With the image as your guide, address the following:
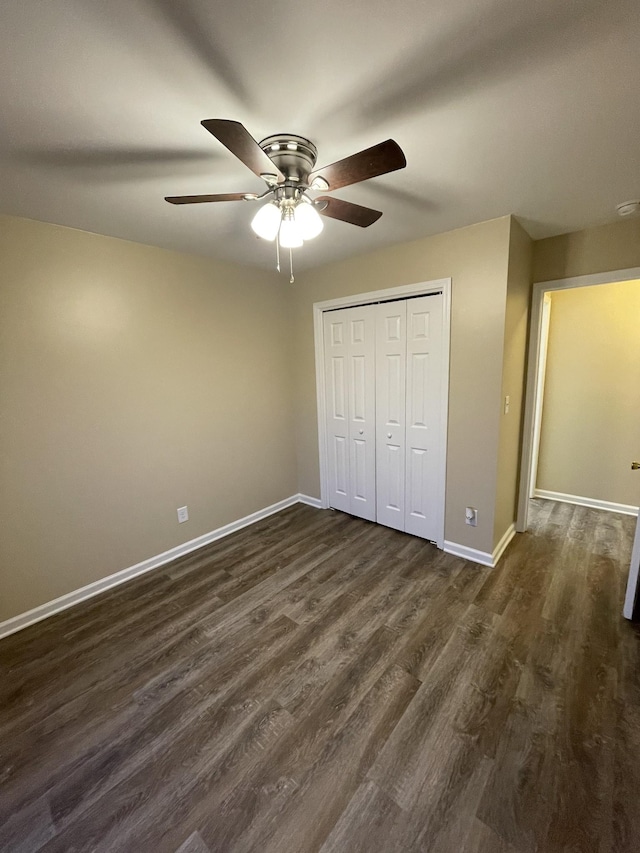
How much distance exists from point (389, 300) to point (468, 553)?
84.1 inches

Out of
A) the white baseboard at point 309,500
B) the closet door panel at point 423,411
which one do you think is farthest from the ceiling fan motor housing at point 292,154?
the white baseboard at point 309,500

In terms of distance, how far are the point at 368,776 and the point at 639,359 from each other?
3.81 meters

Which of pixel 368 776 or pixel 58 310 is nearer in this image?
pixel 368 776

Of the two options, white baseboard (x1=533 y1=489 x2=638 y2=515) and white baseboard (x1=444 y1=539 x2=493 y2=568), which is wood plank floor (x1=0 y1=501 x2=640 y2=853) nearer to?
white baseboard (x1=444 y1=539 x2=493 y2=568)

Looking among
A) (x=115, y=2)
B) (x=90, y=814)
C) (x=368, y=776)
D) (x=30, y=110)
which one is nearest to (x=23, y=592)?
(x=90, y=814)

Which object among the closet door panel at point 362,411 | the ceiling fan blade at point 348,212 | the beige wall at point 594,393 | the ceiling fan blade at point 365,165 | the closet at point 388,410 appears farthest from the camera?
the beige wall at point 594,393

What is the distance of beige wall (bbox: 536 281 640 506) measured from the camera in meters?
3.17

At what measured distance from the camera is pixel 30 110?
1.17 m

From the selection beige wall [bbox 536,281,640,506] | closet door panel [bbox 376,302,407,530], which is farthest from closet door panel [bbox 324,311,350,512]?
beige wall [bbox 536,281,640,506]

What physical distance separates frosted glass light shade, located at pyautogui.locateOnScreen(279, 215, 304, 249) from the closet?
1445 mm

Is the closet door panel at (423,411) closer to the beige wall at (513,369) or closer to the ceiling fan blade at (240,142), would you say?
the beige wall at (513,369)

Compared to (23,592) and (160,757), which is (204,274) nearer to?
(23,592)

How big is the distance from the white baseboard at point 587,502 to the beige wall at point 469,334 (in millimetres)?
1740

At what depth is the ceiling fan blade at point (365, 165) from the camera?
3.47 ft
